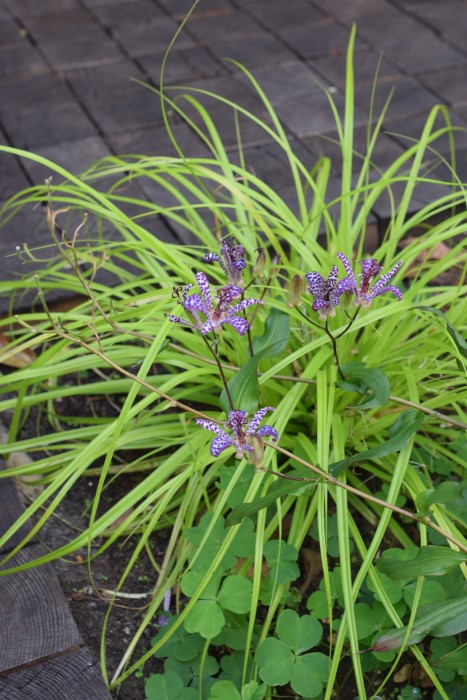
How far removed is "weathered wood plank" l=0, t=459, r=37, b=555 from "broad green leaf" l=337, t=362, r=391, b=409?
0.67 metres

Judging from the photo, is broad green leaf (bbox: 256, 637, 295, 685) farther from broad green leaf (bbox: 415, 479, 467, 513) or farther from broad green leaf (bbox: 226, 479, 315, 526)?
broad green leaf (bbox: 415, 479, 467, 513)

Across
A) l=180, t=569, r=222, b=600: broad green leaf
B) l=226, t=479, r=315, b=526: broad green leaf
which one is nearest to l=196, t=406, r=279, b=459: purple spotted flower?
l=226, t=479, r=315, b=526: broad green leaf

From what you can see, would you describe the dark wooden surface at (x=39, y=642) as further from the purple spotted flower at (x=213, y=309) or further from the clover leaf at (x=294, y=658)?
the purple spotted flower at (x=213, y=309)

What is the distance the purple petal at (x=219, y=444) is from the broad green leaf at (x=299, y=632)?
398 mm

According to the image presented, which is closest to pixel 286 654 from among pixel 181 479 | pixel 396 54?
pixel 181 479

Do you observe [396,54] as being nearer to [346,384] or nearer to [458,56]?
[458,56]

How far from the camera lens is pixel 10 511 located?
172cm

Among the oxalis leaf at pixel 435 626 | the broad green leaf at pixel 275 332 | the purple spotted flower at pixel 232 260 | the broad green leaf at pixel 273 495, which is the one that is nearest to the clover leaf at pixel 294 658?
the oxalis leaf at pixel 435 626

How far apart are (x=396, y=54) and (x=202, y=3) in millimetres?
957

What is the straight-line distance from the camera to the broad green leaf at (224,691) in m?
1.39

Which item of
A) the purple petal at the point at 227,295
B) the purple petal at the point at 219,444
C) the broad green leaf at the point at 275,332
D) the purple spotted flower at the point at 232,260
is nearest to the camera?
the purple petal at the point at 219,444

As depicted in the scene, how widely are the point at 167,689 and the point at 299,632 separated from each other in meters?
0.24

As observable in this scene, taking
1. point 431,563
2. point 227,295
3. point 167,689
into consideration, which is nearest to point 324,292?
point 227,295

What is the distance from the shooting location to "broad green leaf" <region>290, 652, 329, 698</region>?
1.41m
